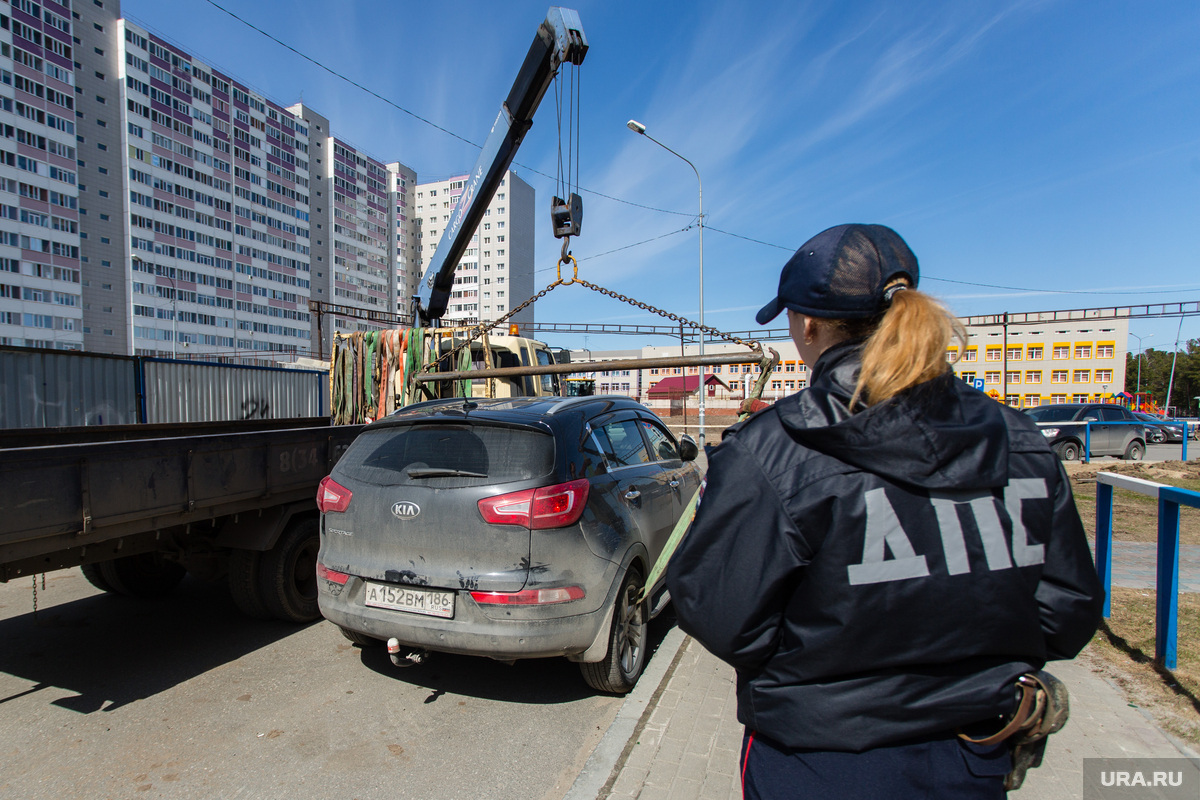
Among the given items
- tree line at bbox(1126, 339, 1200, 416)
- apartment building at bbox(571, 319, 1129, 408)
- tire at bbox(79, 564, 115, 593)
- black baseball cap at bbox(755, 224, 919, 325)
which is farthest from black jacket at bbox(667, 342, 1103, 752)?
tree line at bbox(1126, 339, 1200, 416)

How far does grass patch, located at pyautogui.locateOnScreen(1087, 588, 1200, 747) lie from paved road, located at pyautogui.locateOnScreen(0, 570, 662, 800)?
289cm

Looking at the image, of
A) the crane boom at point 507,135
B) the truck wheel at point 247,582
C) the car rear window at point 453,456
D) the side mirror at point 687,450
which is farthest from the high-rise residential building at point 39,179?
the side mirror at point 687,450

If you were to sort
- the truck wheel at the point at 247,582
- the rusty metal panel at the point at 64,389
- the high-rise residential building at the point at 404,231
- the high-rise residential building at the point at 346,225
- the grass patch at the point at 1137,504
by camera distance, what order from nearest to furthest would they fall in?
1. the truck wheel at the point at 247,582
2. the grass patch at the point at 1137,504
3. the rusty metal panel at the point at 64,389
4. the high-rise residential building at the point at 346,225
5. the high-rise residential building at the point at 404,231

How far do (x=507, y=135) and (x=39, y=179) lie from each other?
71541 mm

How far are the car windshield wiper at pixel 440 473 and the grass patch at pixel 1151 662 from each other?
12.3 ft

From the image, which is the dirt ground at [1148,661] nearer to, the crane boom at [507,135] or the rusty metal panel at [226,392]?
the crane boom at [507,135]

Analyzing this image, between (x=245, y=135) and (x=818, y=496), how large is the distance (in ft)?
313

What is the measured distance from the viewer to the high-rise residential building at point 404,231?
348ft

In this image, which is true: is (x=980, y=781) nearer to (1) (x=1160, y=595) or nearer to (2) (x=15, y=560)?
(1) (x=1160, y=595)

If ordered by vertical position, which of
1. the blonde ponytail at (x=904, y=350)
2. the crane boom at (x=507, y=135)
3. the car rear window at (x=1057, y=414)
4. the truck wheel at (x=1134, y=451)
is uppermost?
the crane boom at (x=507, y=135)

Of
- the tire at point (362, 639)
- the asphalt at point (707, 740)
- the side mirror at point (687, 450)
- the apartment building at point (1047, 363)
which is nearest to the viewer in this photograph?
the asphalt at point (707, 740)

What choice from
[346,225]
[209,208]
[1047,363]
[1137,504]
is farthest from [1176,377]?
[209,208]

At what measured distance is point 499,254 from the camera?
10094 centimetres

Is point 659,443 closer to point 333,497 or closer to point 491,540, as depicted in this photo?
point 491,540
